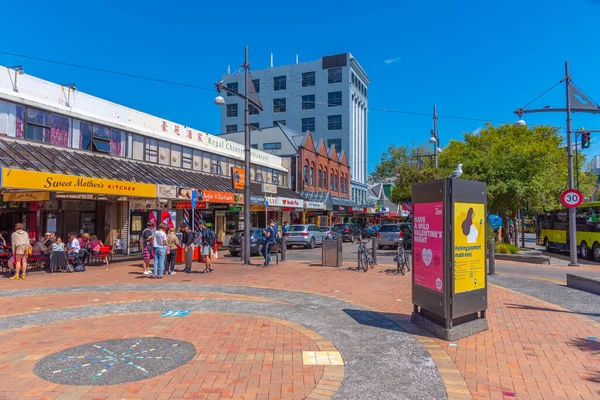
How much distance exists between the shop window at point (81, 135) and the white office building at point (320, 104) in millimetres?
43855

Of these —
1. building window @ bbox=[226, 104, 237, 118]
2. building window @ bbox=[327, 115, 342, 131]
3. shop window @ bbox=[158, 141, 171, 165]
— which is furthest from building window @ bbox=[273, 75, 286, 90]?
shop window @ bbox=[158, 141, 171, 165]

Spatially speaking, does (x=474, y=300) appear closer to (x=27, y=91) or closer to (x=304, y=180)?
(x=27, y=91)

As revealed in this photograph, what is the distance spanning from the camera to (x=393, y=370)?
16.0 feet

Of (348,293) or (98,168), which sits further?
(98,168)

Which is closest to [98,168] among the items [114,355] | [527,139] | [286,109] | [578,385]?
[114,355]

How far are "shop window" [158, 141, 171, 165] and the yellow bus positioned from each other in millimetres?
22325

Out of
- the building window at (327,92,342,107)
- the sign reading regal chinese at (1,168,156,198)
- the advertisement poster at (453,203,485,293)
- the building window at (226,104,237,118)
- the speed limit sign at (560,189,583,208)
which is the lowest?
the advertisement poster at (453,203,485,293)

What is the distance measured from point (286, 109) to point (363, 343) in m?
62.1

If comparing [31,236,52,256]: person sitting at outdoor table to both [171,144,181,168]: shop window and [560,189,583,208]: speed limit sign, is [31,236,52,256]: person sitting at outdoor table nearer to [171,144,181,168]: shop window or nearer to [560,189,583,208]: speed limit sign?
[171,144,181,168]: shop window

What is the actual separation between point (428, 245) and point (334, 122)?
57.9 m

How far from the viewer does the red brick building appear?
42312 mm

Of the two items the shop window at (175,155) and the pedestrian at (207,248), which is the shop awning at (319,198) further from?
the pedestrian at (207,248)

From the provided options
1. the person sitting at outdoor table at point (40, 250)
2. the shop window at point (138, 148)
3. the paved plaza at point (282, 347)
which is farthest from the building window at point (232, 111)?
the paved plaza at point (282, 347)

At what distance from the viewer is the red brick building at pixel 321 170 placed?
42.3 meters
